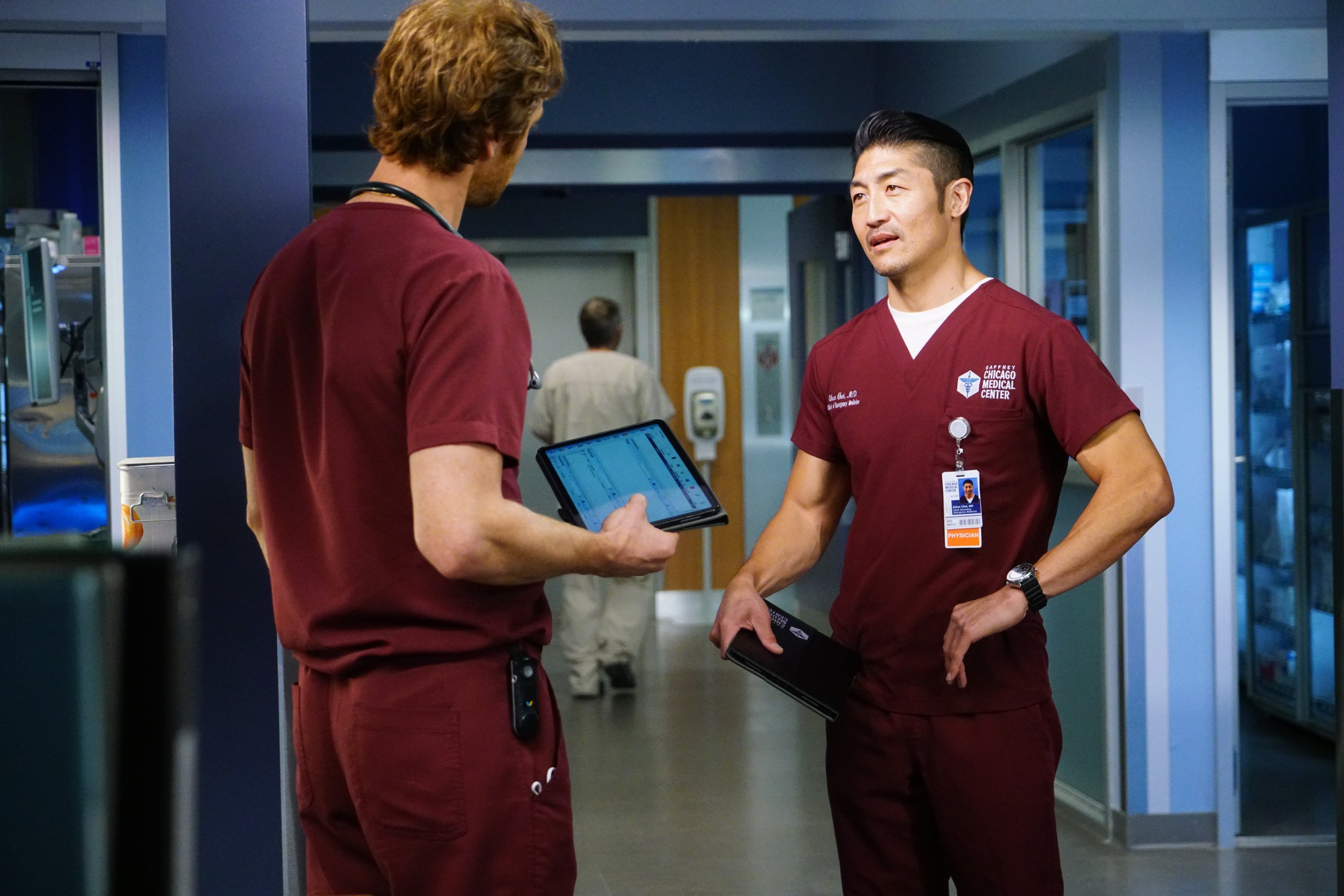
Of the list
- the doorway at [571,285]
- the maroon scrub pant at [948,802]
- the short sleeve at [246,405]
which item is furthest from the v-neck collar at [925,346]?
the doorway at [571,285]

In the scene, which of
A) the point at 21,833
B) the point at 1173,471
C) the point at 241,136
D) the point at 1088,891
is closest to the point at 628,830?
the point at 1088,891

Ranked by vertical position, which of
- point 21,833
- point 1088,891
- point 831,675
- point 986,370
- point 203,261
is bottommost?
point 1088,891

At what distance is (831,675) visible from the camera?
6.68ft

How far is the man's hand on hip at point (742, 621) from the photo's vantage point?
80.4 inches

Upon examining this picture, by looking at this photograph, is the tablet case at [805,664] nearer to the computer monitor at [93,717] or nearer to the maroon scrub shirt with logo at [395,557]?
the maroon scrub shirt with logo at [395,557]

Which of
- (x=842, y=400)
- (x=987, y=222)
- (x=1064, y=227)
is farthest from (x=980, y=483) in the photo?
(x=987, y=222)

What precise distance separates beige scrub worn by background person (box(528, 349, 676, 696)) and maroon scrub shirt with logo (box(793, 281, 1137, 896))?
4085 millimetres

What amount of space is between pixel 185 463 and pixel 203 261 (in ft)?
1.00

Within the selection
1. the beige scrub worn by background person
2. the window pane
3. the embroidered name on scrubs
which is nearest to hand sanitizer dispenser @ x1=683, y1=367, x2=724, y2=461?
the beige scrub worn by background person

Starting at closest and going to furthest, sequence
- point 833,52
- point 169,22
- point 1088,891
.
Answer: point 169,22
point 1088,891
point 833,52

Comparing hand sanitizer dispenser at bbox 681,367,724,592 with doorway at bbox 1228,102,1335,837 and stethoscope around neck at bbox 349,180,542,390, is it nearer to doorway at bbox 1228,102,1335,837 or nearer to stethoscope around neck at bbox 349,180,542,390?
doorway at bbox 1228,102,1335,837

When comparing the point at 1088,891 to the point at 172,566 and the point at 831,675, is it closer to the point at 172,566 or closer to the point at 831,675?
the point at 831,675

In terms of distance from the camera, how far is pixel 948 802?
78.0 inches

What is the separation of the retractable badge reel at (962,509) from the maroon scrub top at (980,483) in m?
0.02
